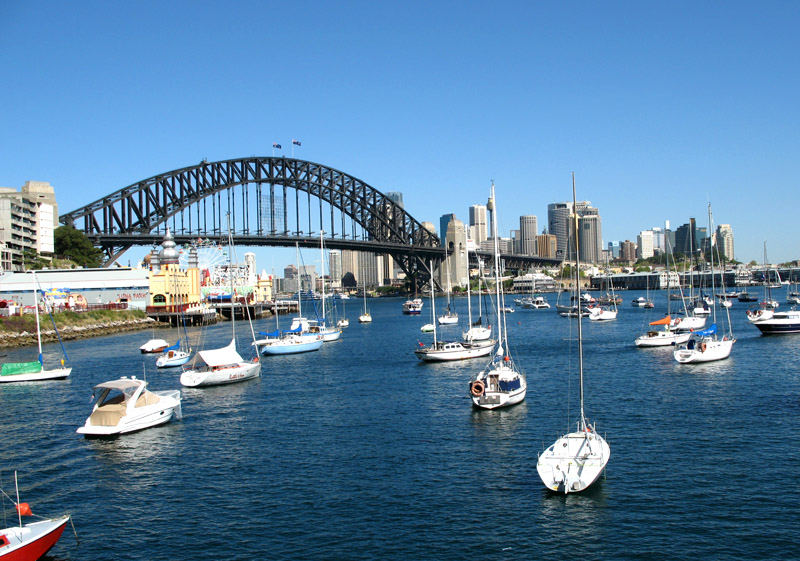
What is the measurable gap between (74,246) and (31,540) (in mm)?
127593

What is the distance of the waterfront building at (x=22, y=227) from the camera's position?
12025cm

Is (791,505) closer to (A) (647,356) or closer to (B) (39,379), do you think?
(A) (647,356)

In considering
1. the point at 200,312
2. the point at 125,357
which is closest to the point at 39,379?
the point at 125,357

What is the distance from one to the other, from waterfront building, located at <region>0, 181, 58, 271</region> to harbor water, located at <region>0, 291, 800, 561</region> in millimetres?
83437

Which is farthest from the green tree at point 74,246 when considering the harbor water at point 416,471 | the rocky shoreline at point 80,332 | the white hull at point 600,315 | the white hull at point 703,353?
the white hull at point 703,353

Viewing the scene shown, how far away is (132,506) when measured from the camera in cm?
2350

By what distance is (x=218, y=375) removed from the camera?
47.8 m

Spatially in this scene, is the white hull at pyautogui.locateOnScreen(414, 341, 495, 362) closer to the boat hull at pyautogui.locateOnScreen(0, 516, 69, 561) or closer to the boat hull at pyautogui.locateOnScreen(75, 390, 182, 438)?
the boat hull at pyautogui.locateOnScreen(75, 390, 182, 438)

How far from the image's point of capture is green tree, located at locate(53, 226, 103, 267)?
134500 millimetres

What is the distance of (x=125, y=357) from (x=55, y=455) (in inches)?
1489

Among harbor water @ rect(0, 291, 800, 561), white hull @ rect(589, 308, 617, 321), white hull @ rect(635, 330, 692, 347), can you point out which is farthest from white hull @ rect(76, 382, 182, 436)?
white hull @ rect(589, 308, 617, 321)

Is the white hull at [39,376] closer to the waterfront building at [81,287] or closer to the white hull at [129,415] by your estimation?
the white hull at [129,415]

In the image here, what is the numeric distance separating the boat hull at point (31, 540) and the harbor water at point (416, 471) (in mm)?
1127

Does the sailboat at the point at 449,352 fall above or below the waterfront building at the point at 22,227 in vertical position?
below
